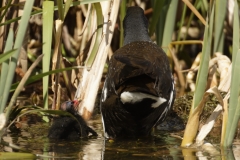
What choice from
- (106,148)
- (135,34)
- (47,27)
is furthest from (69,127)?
(135,34)

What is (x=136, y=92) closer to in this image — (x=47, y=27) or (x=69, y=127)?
(x=69, y=127)

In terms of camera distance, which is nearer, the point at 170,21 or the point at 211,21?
the point at 211,21

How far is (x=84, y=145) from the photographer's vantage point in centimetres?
461

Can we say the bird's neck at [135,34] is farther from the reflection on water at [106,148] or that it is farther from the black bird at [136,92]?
the reflection on water at [106,148]

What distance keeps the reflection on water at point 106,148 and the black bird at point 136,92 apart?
158 millimetres

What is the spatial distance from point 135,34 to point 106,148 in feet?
6.27

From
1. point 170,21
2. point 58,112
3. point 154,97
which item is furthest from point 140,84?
point 170,21

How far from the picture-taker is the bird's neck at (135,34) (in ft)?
20.0

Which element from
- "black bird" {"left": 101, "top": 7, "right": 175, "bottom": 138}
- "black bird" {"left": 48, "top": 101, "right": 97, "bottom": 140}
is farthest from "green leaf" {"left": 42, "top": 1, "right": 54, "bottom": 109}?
"black bird" {"left": 101, "top": 7, "right": 175, "bottom": 138}

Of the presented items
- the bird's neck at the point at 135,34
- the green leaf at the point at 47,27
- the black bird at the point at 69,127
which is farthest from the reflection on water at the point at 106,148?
the bird's neck at the point at 135,34

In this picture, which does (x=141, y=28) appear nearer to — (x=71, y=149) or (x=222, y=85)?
(x=222, y=85)

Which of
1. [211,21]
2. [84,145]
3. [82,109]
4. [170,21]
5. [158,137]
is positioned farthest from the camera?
[170,21]

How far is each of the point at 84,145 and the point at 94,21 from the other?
1.50 meters

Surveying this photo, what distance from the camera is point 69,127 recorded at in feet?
16.0
